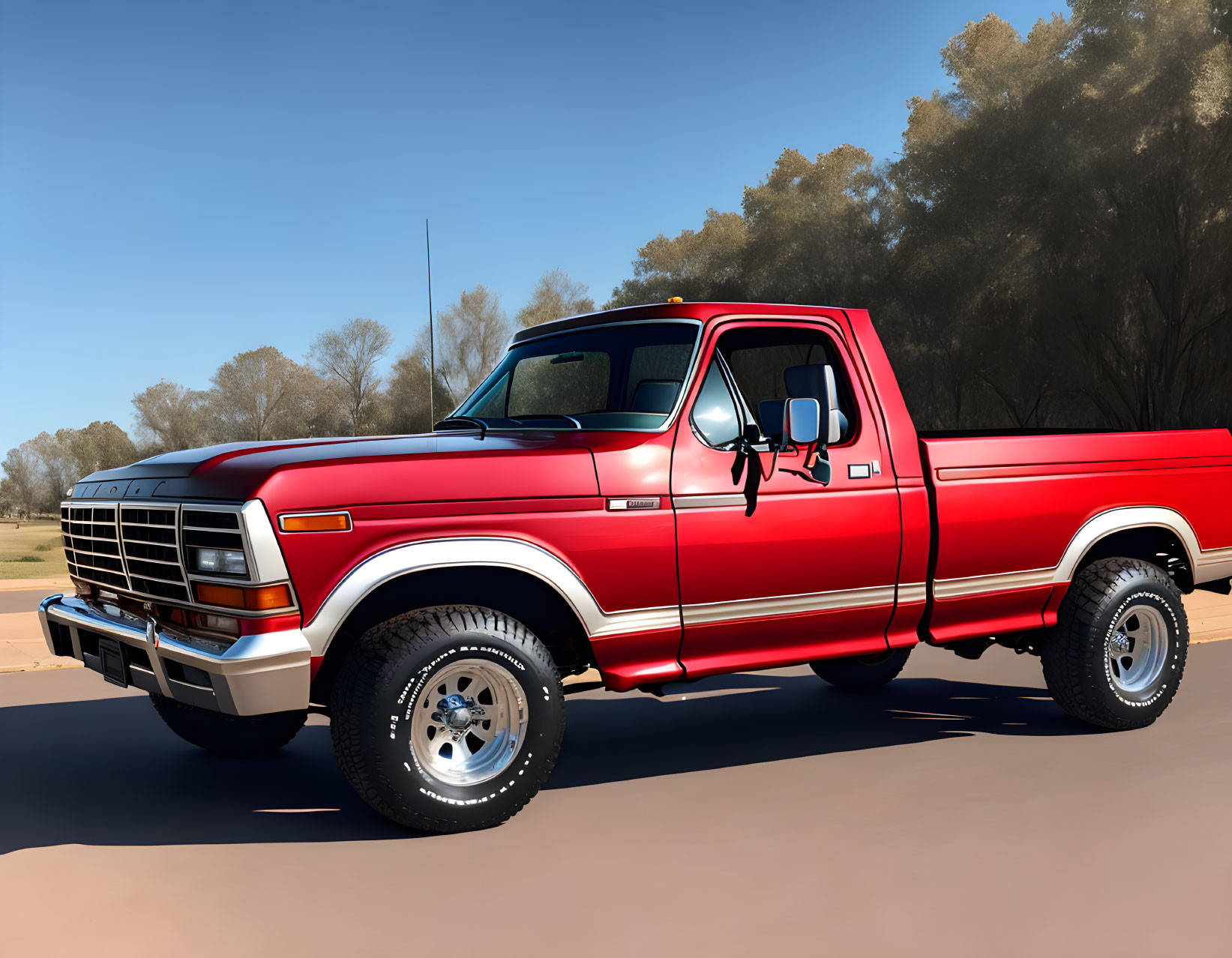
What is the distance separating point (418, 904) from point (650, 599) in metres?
1.72

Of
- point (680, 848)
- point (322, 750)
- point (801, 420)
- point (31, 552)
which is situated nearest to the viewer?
point (680, 848)

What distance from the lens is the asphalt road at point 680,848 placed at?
3.80 meters

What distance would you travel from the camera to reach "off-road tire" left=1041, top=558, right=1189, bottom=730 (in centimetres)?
649

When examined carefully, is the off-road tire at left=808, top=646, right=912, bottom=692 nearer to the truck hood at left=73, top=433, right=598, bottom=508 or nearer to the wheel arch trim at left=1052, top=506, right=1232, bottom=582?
the wheel arch trim at left=1052, top=506, right=1232, bottom=582

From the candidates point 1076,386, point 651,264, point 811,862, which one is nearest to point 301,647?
point 811,862

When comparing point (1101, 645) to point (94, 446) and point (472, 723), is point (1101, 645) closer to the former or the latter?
point (472, 723)

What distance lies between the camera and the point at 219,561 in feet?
14.8

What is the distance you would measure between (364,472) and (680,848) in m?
1.96

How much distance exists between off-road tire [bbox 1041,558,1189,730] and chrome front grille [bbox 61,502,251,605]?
14.9ft

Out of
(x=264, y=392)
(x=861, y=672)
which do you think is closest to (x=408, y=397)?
Answer: (x=264, y=392)

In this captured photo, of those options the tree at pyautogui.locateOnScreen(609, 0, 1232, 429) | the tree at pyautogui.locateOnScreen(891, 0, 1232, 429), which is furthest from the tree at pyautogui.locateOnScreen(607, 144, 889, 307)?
the tree at pyautogui.locateOnScreen(891, 0, 1232, 429)

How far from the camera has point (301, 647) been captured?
4492 mm

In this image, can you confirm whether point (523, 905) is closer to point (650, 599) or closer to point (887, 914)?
point (887, 914)

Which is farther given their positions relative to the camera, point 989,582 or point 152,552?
point 989,582
